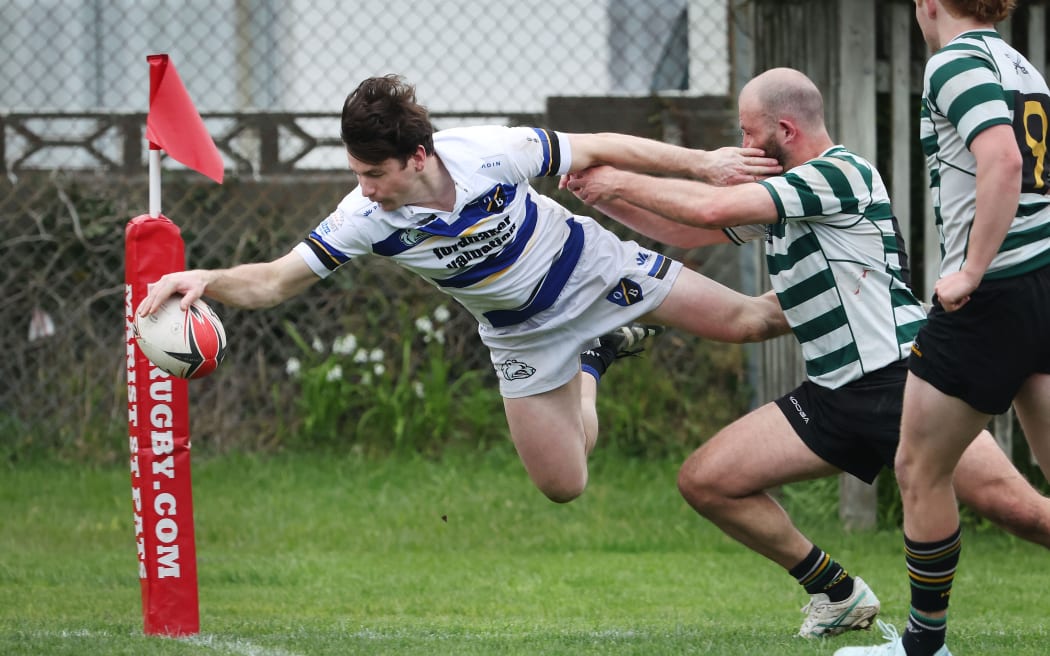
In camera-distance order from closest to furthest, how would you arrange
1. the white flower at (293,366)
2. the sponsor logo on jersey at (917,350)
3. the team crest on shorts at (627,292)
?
the sponsor logo on jersey at (917,350), the team crest on shorts at (627,292), the white flower at (293,366)

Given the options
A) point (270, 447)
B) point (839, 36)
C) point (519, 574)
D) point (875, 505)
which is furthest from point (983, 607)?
point (270, 447)

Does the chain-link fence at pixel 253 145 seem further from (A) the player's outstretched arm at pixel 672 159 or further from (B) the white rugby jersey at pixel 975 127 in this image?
(B) the white rugby jersey at pixel 975 127

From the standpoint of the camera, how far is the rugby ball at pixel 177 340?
418 cm

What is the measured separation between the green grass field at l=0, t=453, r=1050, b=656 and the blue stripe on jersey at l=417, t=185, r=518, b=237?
1493 millimetres

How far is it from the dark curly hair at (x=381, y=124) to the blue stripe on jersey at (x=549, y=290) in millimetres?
827

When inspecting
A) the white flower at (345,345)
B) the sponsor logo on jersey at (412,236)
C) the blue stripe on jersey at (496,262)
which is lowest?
the white flower at (345,345)

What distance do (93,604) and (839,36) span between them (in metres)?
5.00

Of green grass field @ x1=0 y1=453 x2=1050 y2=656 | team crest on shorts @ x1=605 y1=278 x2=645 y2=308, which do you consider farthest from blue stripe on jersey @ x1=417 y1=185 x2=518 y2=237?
green grass field @ x1=0 y1=453 x2=1050 y2=656

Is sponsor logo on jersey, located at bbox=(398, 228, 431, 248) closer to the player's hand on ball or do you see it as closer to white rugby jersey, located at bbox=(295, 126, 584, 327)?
white rugby jersey, located at bbox=(295, 126, 584, 327)

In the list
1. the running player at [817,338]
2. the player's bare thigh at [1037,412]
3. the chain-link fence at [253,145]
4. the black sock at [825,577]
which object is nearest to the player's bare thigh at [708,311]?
the running player at [817,338]

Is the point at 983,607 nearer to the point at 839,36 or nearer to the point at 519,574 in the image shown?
the point at 519,574

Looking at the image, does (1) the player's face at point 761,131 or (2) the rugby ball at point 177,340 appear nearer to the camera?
(2) the rugby ball at point 177,340

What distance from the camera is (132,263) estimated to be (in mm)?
4668

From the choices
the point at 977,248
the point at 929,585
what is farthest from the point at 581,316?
the point at 977,248
